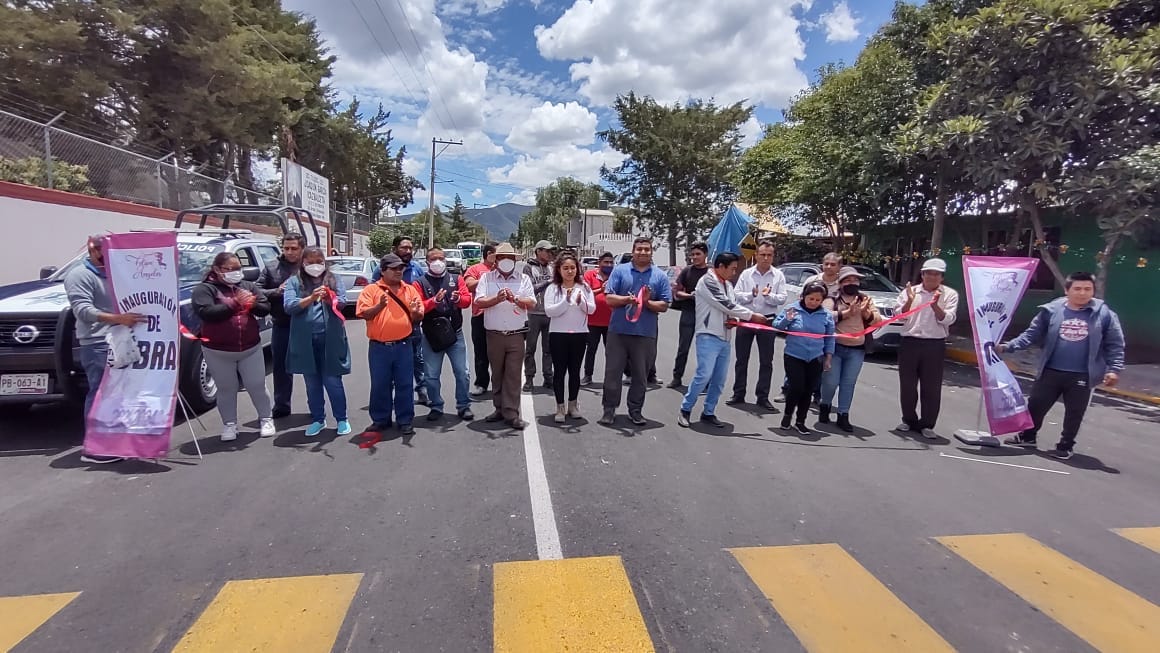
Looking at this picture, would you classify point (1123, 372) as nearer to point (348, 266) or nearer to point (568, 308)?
point (568, 308)

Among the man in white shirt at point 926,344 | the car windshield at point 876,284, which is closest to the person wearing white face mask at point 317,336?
the man in white shirt at point 926,344

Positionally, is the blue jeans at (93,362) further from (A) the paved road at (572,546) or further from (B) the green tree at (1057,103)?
(B) the green tree at (1057,103)

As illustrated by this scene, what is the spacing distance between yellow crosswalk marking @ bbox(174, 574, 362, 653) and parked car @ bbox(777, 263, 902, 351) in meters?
7.55

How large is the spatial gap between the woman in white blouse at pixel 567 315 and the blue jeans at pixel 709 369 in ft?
3.90

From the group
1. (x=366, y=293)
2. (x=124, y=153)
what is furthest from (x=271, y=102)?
(x=366, y=293)

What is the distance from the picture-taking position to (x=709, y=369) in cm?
623

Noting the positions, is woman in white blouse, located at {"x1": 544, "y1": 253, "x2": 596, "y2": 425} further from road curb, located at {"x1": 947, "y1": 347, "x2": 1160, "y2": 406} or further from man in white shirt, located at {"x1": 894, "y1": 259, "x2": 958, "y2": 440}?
road curb, located at {"x1": 947, "y1": 347, "x2": 1160, "y2": 406}

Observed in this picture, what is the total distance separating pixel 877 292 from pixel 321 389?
10.8 metres

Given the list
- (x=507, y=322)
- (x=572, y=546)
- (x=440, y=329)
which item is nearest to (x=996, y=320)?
(x=507, y=322)

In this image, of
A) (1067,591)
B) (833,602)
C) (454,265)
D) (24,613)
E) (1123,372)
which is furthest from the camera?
(454,265)

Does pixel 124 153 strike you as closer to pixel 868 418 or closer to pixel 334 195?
pixel 868 418

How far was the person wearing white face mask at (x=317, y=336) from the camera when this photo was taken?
5629 millimetres

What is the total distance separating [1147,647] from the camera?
9.23 feet

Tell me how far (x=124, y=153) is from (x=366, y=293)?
1141 centimetres
